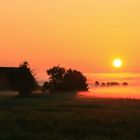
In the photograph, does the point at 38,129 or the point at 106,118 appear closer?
the point at 38,129

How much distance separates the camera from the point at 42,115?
31.0m

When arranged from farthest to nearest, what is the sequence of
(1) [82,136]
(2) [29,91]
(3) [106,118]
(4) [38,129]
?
(2) [29,91] → (3) [106,118] → (4) [38,129] → (1) [82,136]

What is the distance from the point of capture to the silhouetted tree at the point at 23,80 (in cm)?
7200

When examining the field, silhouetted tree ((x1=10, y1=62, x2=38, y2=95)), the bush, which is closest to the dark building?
silhouetted tree ((x1=10, y1=62, x2=38, y2=95))

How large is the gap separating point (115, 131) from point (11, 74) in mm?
50068

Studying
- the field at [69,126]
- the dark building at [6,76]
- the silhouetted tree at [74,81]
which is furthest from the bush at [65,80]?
the field at [69,126]

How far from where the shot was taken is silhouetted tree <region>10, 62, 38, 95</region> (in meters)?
72.0

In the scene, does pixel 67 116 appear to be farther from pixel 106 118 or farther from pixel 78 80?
pixel 78 80

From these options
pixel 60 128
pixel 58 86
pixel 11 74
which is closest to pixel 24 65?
pixel 11 74

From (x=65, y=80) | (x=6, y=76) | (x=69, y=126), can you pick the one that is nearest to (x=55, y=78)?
(x=65, y=80)

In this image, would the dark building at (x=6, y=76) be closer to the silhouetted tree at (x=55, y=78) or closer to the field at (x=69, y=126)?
the silhouetted tree at (x=55, y=78)

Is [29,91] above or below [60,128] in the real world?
above

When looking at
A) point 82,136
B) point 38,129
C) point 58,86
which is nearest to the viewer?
point 82,136

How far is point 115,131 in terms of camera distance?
25375 millimetres
